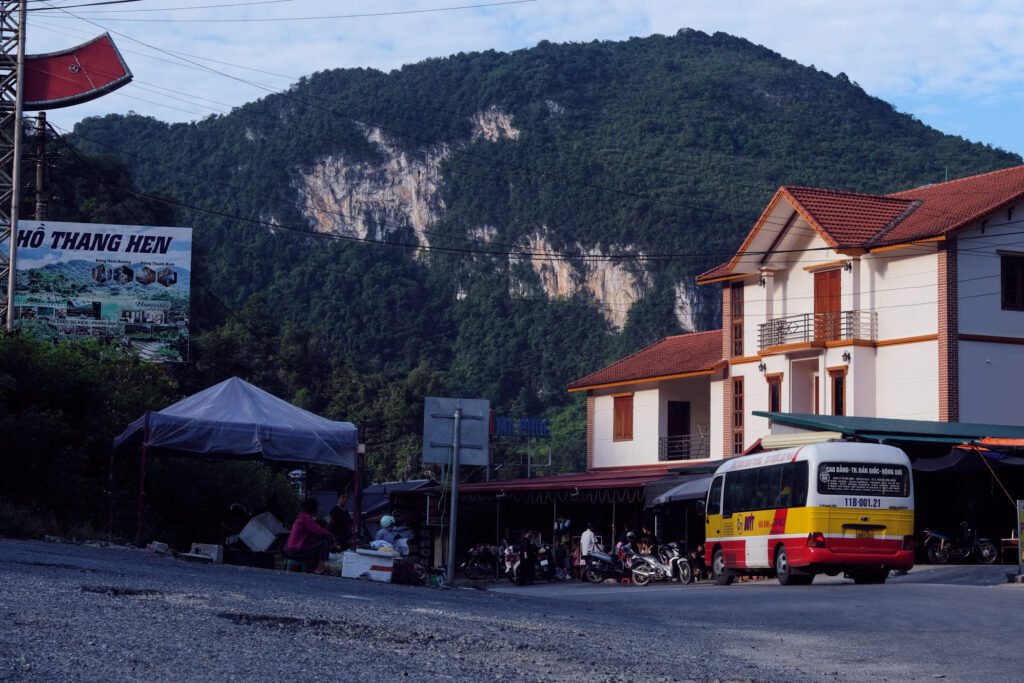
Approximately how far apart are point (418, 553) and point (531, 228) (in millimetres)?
82647

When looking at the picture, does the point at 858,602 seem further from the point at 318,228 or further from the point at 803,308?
the point at 318,228

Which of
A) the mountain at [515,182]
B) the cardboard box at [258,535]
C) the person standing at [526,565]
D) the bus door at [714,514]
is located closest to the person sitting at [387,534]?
the cardboard box at [258,535]

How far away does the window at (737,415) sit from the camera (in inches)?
1706

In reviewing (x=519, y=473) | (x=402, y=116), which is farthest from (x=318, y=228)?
(x=519, y=473)

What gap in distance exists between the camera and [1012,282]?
37.9 meters

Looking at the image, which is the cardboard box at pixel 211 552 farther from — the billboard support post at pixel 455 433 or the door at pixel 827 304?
the door at pixel 827 304

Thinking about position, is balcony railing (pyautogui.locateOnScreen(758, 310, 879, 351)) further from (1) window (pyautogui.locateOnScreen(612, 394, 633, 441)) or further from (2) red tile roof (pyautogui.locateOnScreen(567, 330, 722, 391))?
(1) window (pyautogui.locateOnScreen(612, 394, 633, 441))

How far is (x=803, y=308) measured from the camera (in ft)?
135

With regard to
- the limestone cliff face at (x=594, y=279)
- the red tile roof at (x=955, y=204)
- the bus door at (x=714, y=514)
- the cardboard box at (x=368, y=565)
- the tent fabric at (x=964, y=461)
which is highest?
the limestone cliff face at (x=594, y=279)

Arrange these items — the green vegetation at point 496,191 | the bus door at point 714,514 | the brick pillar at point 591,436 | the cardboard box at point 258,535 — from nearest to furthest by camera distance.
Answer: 1. the cardboard box at point 258,535
2. the bus door at point 714,514
3. the brick pillar at point 591,436
4. the green vegetation at point 496,191

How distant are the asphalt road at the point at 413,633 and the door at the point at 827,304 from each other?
2202 centimetres

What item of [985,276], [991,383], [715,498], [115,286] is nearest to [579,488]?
[991,383]

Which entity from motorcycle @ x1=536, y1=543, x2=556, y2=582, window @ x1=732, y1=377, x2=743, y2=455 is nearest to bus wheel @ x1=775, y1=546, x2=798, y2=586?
motorcycle @ x1=536, y1=543, x2=556, y2=582

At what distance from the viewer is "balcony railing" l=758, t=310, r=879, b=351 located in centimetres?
3891
